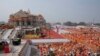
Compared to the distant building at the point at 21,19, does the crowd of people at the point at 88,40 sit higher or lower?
lower

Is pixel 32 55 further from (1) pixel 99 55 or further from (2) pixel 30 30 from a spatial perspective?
(2) pixel 30 30

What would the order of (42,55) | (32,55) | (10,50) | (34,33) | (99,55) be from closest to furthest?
(10,50) → (32,55) → (42,55) → (99,55) → (34,33)

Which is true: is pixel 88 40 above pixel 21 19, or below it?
below

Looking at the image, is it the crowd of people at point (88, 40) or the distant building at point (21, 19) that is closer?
the crowd of people at point (88, 40)

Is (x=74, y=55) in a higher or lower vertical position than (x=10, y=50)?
lower

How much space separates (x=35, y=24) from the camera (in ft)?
162

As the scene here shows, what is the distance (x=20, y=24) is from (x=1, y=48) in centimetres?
3326

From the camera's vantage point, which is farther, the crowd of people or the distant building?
the distant building

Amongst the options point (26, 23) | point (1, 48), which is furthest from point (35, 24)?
point (1, 48)

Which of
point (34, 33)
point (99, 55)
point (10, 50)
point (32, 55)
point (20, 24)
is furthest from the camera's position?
point (20, 24)

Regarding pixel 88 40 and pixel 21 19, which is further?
pixel 21 19

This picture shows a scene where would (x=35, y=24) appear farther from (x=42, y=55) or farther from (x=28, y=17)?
(x=42, y=55)

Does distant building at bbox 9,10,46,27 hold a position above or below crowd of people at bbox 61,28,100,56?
above

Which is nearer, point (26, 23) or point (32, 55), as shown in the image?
point (32, 55)
